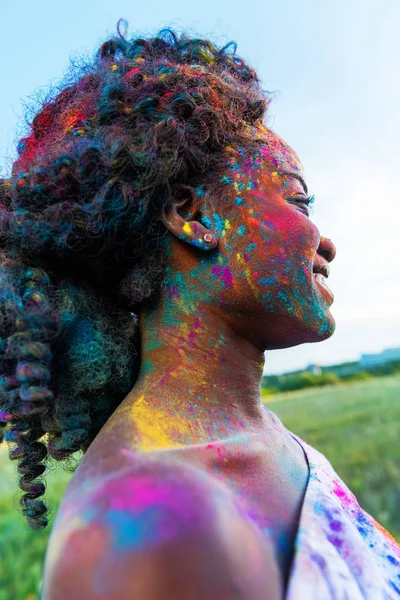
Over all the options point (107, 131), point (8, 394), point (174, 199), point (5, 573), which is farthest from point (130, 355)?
point (5, 573)

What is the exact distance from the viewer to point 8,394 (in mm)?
1891

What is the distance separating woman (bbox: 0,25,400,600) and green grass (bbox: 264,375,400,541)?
403 centimetres

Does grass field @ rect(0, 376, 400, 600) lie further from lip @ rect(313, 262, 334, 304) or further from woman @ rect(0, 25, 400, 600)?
lip @ rect(313, 262, 334, 304)

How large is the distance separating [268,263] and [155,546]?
3.51 feet

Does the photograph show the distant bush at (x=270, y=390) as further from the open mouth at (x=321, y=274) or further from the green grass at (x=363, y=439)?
the open mouth at (x=321, y=274)

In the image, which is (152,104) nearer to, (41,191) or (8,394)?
(41,191)

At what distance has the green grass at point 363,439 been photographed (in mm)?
6058

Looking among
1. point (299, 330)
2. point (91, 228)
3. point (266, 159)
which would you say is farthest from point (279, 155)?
point (91, 228)

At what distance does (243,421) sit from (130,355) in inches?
20.2

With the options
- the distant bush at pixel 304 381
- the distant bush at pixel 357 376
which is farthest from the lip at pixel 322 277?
the distant bush at pixel 357 376

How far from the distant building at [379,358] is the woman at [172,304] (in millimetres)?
24644

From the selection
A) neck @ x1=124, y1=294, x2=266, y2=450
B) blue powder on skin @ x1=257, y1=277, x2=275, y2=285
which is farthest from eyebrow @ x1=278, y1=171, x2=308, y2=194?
neck @ x1=124, y1=294, x2=266, y2=450

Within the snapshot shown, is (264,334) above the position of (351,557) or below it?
above

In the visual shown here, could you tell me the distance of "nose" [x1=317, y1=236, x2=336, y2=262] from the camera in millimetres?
2299
